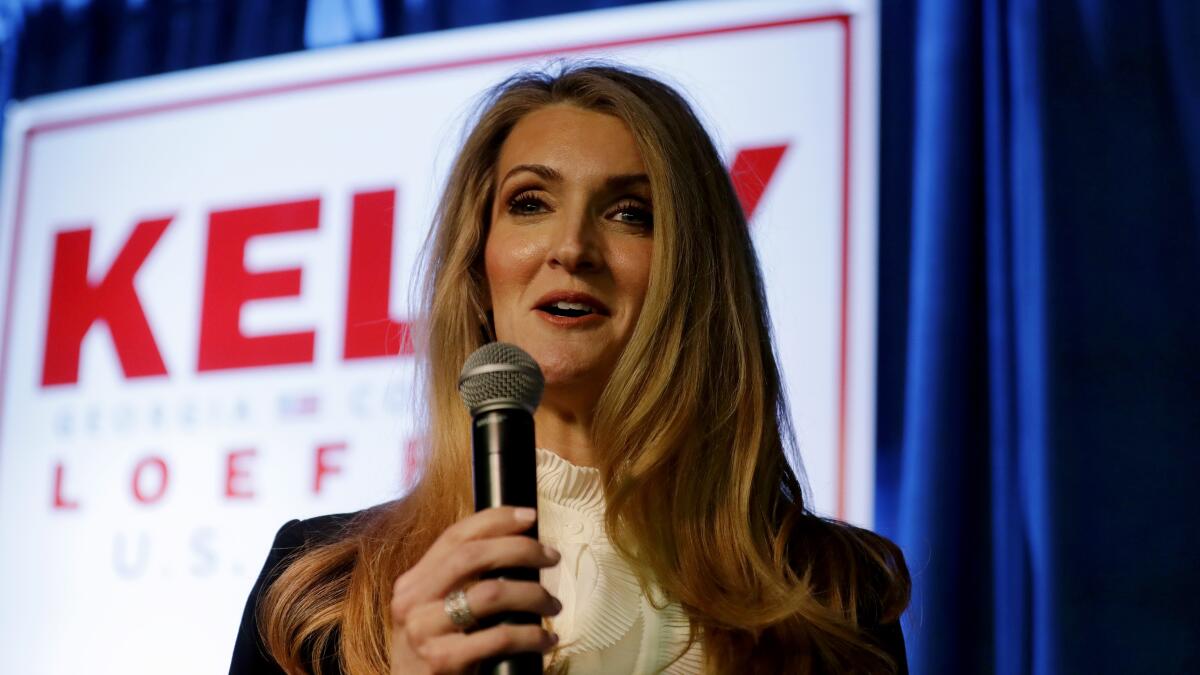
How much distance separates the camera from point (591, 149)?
1.60 meters

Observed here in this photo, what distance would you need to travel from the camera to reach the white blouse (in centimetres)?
137

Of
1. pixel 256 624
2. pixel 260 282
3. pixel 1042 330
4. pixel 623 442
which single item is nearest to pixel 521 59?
pixel 260 282

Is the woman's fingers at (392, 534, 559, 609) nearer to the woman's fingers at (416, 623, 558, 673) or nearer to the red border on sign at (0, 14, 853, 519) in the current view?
the woman's fingers at (416, 623, 558, 673)

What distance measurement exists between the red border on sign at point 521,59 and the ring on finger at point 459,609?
3.87 ft

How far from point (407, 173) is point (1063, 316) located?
3.86 ft

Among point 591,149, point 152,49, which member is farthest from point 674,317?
point 152,49

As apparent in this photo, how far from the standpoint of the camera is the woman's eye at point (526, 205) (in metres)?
1.61

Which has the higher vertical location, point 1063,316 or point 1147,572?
point 1063,316

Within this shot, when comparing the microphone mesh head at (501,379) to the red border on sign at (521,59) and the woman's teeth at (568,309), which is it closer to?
the woman's teeth at (568,309)

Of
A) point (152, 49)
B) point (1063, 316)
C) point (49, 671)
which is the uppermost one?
point (152, 49)

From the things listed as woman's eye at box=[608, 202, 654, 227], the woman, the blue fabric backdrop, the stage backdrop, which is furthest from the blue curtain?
woman's eye at box=[608, 202, 654, 227]

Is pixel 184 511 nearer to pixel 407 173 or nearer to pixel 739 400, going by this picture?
pixel 407 173

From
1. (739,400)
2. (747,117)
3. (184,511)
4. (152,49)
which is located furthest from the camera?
(152,49)

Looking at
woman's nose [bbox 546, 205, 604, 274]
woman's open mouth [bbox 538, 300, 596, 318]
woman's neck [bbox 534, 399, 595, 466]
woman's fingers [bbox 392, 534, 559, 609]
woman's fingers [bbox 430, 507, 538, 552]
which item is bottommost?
woman's fingers [bbox 392, 534, 559, 609]
